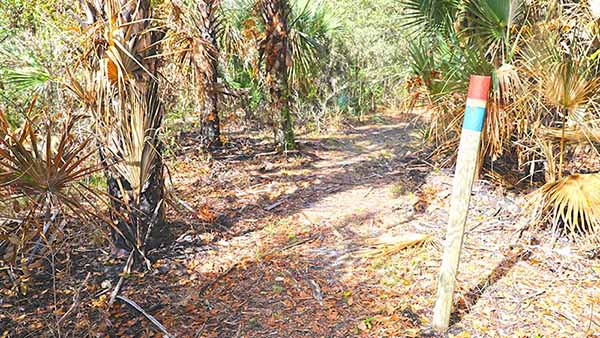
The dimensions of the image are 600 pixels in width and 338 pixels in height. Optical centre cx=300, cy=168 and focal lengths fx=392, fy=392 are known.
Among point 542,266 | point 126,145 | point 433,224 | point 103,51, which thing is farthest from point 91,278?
point 542,266

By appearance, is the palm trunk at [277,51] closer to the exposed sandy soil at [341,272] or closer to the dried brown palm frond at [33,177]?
the exposed sandy soil at [341,272]

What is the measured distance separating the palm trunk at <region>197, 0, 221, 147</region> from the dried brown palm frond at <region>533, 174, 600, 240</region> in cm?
492

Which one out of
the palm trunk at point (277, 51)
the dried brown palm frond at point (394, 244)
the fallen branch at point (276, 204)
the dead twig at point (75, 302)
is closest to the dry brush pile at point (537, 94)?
the dried brown palm frond at point (394, 244)

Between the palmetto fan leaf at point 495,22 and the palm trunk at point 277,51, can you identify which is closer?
the palmetto fan leaf at point 495,22

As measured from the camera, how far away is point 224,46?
23.8 feet

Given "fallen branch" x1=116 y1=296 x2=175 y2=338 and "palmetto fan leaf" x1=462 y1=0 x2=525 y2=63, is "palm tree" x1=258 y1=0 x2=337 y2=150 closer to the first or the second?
"palmetto fan leaf" x1=462 y1=0 x2=525 y2=63

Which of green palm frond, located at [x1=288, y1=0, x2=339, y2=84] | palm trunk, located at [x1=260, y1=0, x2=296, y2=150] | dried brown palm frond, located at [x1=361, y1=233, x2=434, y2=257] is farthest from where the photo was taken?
green palm frond, located at [x1=288, y1=0, x2=339, y2=84]

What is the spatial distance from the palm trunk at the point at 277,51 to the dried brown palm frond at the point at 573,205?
13.7 feet

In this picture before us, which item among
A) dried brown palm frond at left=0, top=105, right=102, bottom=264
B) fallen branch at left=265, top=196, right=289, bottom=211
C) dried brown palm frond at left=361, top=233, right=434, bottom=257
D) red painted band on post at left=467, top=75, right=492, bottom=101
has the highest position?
red painted band on post at left=467, top=75, right=492, bottom=101

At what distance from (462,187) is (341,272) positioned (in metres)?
1.51

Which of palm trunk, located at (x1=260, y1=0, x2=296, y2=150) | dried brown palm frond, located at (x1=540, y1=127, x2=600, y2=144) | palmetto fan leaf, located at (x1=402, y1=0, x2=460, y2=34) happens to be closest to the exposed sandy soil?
dried brown palm frond, located at (x1=540, y1=127, x2=600, y2=144)

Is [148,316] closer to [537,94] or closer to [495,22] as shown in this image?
[537,94]

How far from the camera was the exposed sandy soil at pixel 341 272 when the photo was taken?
112 inches

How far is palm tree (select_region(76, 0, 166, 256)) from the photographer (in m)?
3.04
